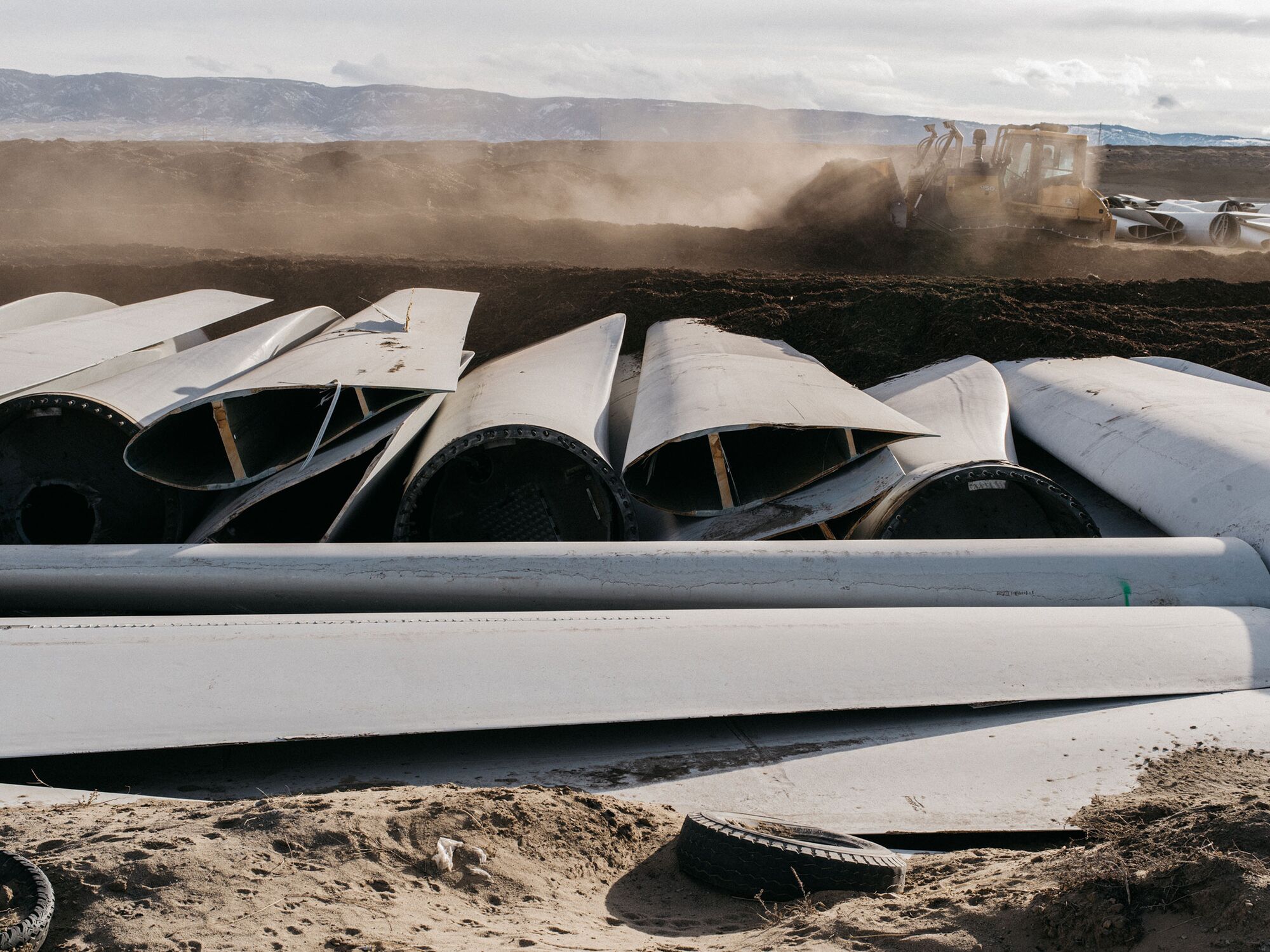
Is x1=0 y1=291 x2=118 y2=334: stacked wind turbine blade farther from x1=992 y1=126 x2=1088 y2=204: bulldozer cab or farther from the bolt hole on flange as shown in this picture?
Result: x1=992 y1=126 x2=1088 y2=204: bulldozer cab

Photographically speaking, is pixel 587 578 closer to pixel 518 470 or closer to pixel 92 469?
pixel 518 470

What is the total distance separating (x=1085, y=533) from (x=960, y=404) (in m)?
1.68

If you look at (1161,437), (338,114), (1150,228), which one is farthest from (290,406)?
(338,114)

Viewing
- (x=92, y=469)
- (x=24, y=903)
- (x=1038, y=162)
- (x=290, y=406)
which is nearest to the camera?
(x=24, y=903)

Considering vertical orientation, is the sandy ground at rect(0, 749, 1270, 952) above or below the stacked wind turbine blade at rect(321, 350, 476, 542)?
below

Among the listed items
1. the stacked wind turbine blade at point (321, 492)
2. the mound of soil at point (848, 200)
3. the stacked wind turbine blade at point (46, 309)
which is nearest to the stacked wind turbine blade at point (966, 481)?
the stacked wind turbine blade at point (321, 492)

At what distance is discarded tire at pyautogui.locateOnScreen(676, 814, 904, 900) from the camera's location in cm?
252

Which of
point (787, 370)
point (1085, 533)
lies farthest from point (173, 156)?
point (1085, 533)

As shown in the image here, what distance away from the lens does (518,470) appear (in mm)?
5820

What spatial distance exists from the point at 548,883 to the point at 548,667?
91cm

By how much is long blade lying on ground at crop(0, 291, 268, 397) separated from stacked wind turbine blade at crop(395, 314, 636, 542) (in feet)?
7.48

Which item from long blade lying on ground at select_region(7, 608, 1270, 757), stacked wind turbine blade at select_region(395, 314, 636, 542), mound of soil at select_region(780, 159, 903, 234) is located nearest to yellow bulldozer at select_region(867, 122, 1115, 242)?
mound of soil at select_region(780, 159, 903, 234)

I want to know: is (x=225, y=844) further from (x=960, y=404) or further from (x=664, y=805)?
(x=960, y=404)

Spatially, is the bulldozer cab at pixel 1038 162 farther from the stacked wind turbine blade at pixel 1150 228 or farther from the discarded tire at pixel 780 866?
the discarded tire at pixel 780 866
